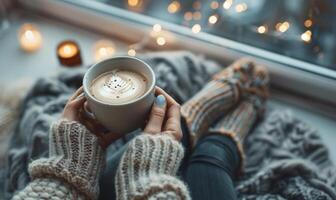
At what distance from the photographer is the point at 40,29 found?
4.82ft

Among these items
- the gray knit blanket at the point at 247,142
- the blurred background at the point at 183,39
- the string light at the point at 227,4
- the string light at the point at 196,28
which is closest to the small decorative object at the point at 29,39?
the blurred background at the point at 183,39

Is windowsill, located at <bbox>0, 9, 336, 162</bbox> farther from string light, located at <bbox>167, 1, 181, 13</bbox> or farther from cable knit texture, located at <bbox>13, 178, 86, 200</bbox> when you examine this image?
cable knit texture, located at <bbox>13, 178, 86, 200</bbox>

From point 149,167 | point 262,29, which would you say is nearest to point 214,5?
point 262,29

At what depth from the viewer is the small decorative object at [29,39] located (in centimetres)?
140

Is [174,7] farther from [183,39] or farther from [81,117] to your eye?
[81,117]

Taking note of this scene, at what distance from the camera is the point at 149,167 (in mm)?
756

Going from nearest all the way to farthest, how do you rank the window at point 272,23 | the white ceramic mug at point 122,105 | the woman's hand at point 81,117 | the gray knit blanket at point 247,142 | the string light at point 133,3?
the white ceramic mug at point 122,105, the woman's hand at point 81,117, the gray knit blanket at point 247,142, the window at point 272,23, the string light at point 133,3

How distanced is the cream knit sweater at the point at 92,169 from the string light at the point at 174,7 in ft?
2.09

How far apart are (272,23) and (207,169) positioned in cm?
48

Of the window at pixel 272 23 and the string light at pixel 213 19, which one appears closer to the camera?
the window at pixel 272 23

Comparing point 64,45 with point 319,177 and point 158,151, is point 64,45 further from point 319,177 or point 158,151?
point 319,177

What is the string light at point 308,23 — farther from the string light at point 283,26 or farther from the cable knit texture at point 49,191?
the cable knit texture at point 49,191

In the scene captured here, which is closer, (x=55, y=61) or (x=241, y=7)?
(x=241, y=7)

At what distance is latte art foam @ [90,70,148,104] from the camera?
0.71 meters
